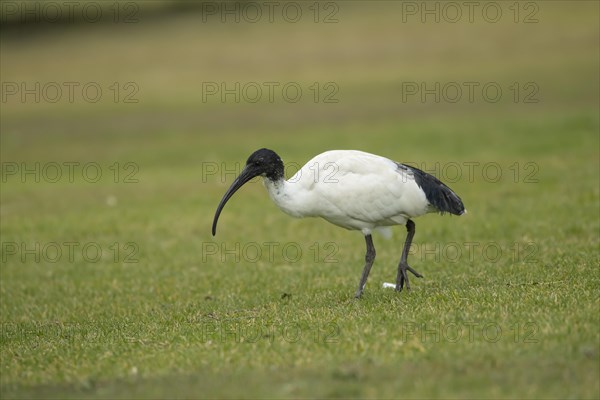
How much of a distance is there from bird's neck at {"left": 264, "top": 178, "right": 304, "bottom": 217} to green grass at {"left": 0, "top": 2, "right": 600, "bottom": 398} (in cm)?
101

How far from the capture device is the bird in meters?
8.52

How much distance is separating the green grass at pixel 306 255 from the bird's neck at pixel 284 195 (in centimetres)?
101

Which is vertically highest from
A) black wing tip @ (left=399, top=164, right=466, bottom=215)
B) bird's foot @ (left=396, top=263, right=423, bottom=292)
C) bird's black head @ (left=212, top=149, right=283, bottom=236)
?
bird's black head @ (left=212, top=149, right=283, bottom=236)

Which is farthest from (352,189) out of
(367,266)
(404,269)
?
(404,269)

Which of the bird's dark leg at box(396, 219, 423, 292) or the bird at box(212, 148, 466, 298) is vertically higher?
the bird at box(212, 148, 466, 298)

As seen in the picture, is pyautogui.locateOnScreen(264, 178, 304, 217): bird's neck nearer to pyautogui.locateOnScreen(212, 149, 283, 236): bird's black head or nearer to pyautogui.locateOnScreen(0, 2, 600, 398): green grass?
pyautogui.locateOnScreen(212, 149, 283, 236): bird's black head

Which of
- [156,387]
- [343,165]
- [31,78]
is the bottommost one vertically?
[156,387]

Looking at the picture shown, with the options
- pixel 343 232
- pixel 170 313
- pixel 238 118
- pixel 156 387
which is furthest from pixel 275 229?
pixel 238 118

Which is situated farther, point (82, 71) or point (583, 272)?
point (82, 71)

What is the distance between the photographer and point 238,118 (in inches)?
1176

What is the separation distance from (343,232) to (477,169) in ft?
17.5

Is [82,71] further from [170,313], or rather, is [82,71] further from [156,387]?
[156,387]

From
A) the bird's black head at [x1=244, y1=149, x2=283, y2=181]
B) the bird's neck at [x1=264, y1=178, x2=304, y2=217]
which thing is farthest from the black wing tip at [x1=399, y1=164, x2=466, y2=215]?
the bird's black head at [x1=244, y1=149, x2=283, y2=181]

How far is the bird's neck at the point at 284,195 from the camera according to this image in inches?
340
